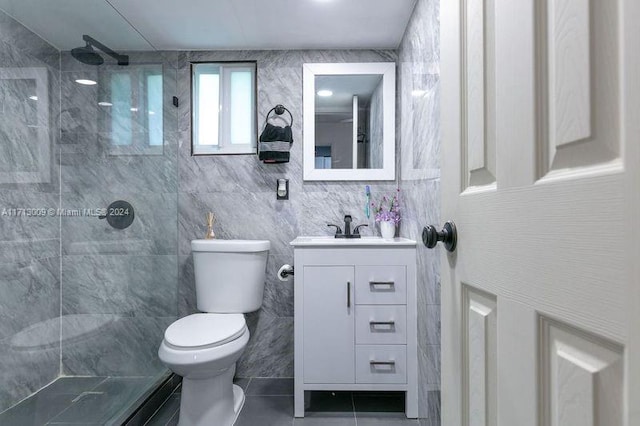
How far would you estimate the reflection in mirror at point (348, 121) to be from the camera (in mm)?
2135

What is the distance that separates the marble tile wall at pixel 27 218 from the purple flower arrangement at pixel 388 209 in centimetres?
169

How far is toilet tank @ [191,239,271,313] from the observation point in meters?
1.88

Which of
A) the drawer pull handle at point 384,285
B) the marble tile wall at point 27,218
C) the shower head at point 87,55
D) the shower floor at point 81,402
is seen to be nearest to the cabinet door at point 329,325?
the drawer pull handle at point 384,285

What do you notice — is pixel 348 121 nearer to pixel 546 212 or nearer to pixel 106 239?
pixel 106 239

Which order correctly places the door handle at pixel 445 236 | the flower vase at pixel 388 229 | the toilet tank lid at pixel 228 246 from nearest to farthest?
the door handle at pixel 445 236
the toilet tank lid at pixel 228 246
the flower vase at pixel 388 229

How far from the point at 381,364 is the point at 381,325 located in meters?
0.19

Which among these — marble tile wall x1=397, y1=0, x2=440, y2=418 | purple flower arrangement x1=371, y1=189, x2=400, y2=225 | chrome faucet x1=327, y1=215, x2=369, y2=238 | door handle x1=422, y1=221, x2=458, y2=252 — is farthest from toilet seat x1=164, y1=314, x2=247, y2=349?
door handle x1=422, y1=221, x2=458, y2=252

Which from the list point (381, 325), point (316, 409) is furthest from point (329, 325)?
point (316, 409)

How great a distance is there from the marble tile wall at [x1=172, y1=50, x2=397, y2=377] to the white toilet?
0.22m

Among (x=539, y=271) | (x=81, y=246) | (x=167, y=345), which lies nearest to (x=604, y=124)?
(x=539, y=271)

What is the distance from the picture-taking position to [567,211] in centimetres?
38

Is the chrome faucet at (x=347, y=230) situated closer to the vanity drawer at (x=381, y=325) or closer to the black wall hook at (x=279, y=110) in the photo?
the vanity drawer at (x=381, y=325)

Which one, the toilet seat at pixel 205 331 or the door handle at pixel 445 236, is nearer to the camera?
the door handle at pixel 445 236

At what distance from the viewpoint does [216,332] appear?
1.53 meters
